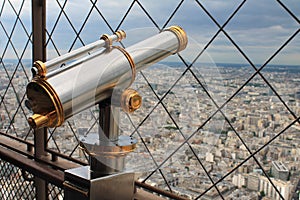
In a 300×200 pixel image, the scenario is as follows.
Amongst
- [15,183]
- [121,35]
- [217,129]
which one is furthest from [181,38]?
[15,183]

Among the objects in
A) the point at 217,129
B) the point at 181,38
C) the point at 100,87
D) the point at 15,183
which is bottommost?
the point at 15,183

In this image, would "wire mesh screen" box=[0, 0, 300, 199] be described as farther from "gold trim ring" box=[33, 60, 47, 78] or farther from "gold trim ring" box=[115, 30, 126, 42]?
"gold trim ring" box=[33, 60, 47, 78]

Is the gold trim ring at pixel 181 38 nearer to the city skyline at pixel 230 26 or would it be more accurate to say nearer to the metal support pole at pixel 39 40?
the city skyline at pixel 230 26

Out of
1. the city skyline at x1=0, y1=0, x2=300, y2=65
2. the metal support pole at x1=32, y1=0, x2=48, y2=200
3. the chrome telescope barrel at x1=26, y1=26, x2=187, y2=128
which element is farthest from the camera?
the metal support pole at x1=32, y1=0, x2=48, y2=200

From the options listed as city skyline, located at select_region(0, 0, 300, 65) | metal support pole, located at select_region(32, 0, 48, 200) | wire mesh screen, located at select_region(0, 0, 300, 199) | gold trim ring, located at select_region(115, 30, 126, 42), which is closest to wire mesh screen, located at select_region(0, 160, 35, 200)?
metal support pole, located at select_region(32, 0, 48, 200)

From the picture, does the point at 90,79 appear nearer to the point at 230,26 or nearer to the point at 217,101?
the point at 217,101

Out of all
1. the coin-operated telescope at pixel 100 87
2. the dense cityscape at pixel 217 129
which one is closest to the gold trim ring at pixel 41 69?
the coin-operated telescope at pixel 100 87

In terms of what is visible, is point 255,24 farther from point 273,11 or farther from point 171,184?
point 171,184

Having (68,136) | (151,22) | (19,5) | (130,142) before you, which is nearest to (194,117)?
(130,142)
